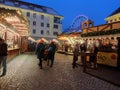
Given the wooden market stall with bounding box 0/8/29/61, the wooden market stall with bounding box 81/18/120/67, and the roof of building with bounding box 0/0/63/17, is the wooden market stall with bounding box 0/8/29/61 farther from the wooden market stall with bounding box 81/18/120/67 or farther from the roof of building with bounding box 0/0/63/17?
the roof of building with bounding box 0/0/63/17

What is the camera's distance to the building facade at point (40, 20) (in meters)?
57.0

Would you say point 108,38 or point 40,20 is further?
point 40,20

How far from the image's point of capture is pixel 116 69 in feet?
45.2

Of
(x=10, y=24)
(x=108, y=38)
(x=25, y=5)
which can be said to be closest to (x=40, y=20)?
(x=25, y=5)

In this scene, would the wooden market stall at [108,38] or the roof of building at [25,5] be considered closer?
the wooden market stall at [108,38]

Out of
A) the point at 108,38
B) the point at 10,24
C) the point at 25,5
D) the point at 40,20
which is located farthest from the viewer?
the point at 40,20

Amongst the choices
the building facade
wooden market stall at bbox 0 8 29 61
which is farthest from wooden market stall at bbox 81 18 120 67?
the building facade

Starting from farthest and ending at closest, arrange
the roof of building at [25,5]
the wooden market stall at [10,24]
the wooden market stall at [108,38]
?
the roof of building at [25,5], the wooden market stall at [108,38], the wooden market stall at [10,24]

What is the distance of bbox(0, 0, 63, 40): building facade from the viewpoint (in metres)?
57.0

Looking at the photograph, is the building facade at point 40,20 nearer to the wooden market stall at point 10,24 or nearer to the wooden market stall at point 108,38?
the wooden market stall at point 10,24

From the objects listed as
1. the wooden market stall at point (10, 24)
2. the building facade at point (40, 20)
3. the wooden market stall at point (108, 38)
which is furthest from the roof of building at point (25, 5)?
the wooden market stall at point (108, 38)

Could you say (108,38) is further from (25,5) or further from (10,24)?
(25,5)

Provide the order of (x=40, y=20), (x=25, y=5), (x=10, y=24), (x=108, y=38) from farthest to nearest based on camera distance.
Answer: (x=40, y=20)
(x=25, y=5)
(x=10, y=24)
(x=108, y=38)

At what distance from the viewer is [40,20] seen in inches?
2383
